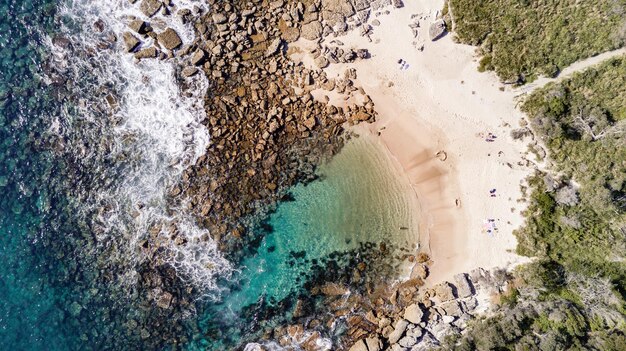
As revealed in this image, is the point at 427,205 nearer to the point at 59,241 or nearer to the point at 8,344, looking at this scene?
the point at 59,241

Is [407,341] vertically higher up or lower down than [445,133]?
lower down

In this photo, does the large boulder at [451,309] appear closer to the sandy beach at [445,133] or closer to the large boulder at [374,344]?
the sandy beach at [445,133]

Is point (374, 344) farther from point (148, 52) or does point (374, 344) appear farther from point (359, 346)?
point (148, 52)

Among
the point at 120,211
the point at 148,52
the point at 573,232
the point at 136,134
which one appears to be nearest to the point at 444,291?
the point at 573,232

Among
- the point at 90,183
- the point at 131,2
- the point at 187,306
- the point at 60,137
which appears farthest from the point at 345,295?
the point at 131,2

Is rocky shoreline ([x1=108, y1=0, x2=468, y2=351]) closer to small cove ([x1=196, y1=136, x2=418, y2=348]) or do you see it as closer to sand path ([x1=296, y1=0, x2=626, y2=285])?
small cove ([x1=196, y1=136, x2=418, y2=348])

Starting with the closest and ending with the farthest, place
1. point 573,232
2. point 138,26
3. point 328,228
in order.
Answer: point 573,232, point 328,228, point 138,26

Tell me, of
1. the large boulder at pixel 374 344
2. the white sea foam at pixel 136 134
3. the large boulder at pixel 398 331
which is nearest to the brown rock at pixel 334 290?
the large boulder at pixel 374 344
